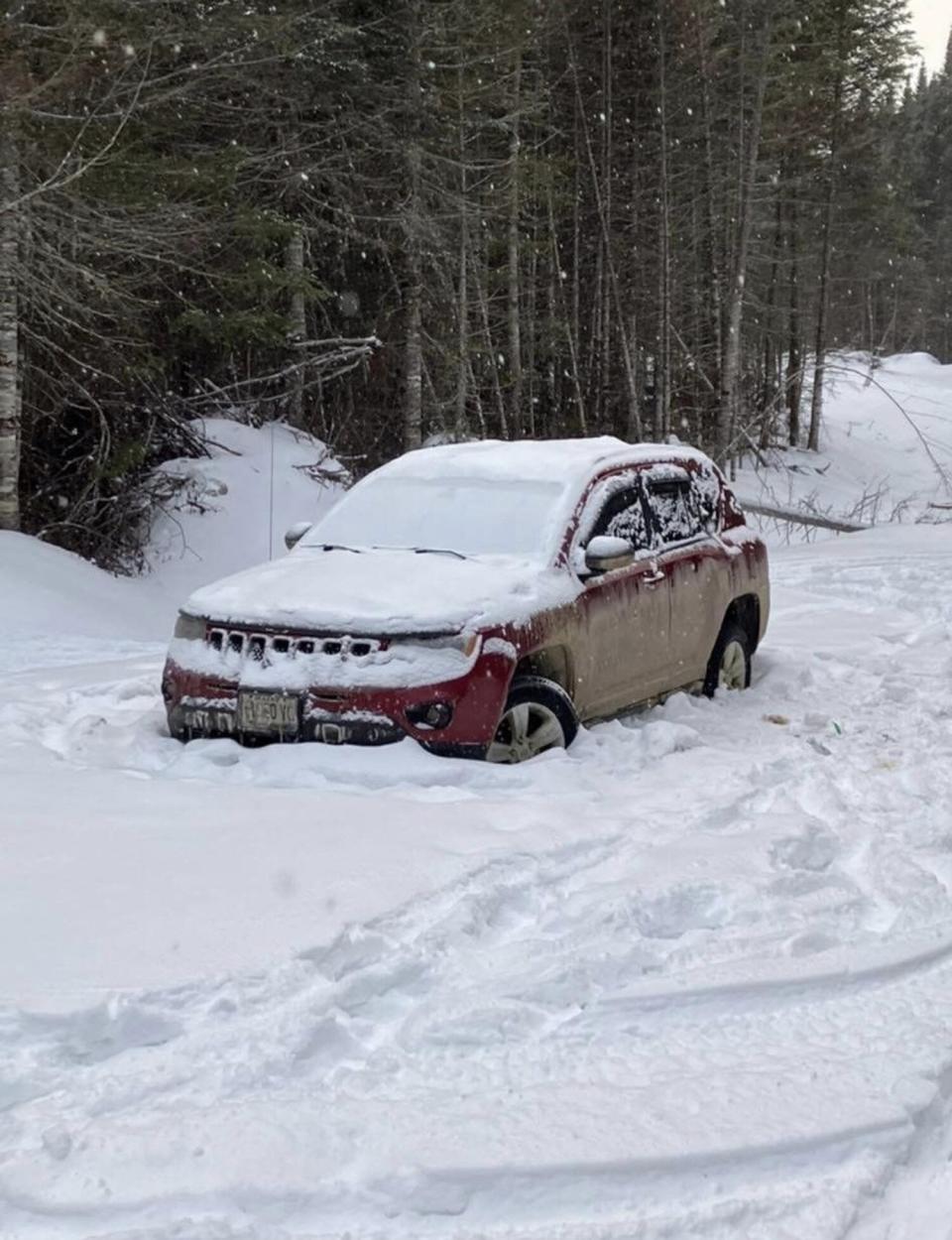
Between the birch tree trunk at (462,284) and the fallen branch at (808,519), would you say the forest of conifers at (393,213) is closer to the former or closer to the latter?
the birch tree trunk at (462,284)

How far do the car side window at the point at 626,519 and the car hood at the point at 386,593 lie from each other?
0.69m

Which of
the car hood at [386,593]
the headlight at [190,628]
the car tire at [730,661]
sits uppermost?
the car hood at [386,593]

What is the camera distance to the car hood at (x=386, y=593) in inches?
249

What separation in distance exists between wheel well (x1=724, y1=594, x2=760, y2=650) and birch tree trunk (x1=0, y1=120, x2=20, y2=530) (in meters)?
7.30

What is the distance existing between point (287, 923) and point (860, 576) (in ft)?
37.7

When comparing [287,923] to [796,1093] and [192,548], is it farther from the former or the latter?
[192,548]

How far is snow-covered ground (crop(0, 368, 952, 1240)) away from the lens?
2.98 metres

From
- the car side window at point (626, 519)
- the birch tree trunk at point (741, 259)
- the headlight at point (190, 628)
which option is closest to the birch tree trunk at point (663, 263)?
the birch tree trunk at point (741, 259)

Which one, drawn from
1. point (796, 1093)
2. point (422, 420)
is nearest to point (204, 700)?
point (796, 1093)

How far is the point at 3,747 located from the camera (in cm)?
666

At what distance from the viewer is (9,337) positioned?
12.9 meters

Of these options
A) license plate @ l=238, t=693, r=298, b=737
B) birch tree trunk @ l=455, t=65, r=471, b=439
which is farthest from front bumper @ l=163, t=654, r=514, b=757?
birch tree trunk @ l=455, t=65, r=471, b=439

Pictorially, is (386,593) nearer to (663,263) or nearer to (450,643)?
(450,643)

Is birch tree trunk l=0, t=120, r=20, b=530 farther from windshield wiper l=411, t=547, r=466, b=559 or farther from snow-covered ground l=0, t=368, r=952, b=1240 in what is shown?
snow-covered ground l=0, t=368, r=952, b=1240
